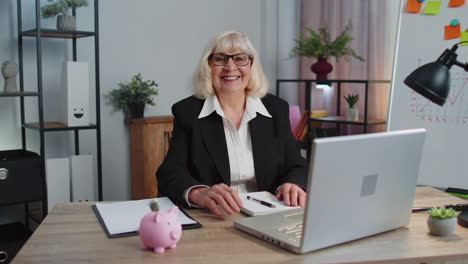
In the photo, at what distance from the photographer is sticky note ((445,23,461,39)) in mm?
2207

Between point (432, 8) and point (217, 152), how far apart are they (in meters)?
1.20

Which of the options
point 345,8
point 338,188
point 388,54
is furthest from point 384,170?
point 345,8

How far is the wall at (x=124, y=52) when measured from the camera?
3.04 meters

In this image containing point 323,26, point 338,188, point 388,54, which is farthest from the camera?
point 323,26

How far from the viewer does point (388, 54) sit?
3.33m

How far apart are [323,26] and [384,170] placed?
2639mm

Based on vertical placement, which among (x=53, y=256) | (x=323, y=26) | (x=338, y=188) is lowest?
(x=53, y=256)

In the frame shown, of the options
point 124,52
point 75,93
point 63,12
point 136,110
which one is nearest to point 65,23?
point 63,12

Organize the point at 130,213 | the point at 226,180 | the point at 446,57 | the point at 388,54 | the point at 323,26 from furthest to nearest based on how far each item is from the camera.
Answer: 1. the point at 323,26
2. the point at 388,54
3. the point at 226,180
4. the point at 130,213
5. the point at 446,57

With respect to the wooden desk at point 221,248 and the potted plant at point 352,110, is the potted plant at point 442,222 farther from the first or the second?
the potted plant at point 352,110

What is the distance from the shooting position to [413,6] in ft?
7.76

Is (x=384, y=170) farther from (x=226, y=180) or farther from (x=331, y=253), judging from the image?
(x=226, y=180)

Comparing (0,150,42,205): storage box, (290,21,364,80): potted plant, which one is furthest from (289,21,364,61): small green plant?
(0,150,42,205): storage box

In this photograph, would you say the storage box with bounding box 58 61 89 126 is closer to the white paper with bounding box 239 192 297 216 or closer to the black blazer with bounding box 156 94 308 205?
the black blazer with bounding box 156 94 308 205
